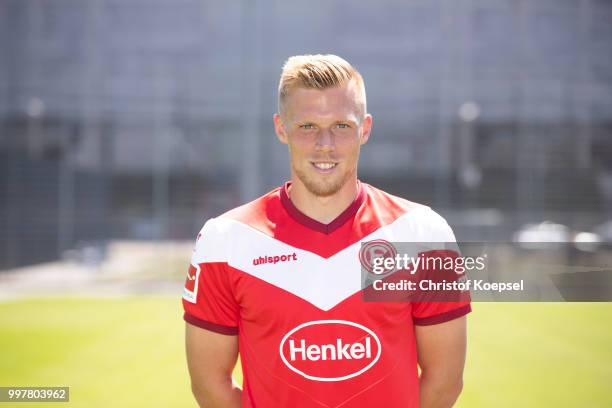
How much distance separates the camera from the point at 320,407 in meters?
2.40

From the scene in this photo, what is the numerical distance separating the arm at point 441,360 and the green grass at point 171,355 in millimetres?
4179

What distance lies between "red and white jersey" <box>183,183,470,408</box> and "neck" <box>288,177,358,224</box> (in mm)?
31

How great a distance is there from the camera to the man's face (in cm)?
246

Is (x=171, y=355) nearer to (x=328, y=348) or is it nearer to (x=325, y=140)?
(x=328, y=348)

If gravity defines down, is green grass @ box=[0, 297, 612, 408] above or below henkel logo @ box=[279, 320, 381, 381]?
below

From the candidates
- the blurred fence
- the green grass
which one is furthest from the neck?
the blurred fence

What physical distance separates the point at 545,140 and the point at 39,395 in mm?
26664

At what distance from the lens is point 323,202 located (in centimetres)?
256

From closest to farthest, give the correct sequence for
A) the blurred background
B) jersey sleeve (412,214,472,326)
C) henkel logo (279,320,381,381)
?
1. henkel logo (279,320,381,381)
2. jersey sleeve (412,214,472,326)
3. the blurred background

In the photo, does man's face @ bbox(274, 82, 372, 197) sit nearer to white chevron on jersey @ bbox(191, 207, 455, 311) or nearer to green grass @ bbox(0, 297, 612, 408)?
white chevron on jersey @ bbox(191, 207, 455, 311)

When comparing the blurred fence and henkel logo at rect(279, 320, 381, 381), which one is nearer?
henkel logo at rect(279, 320, 381, 381)

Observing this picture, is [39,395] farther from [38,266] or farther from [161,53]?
[161,53]

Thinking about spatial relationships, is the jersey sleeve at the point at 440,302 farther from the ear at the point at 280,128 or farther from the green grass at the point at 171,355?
the green grass at the point at 171,355

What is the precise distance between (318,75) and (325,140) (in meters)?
0.27
